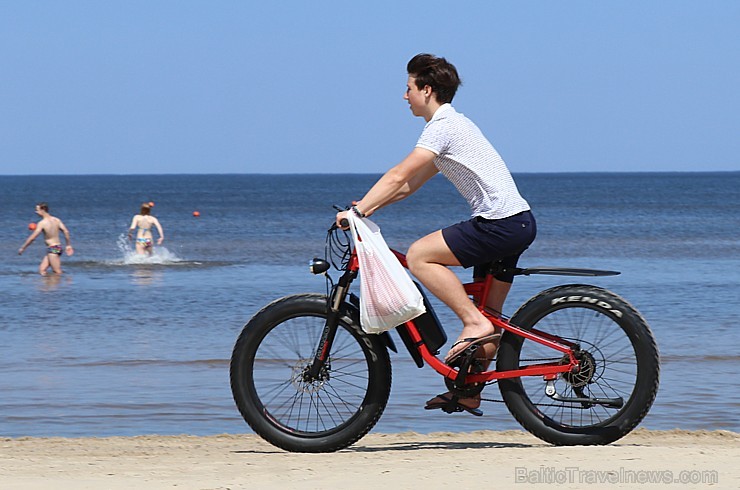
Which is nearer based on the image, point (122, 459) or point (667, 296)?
point (122, 459)

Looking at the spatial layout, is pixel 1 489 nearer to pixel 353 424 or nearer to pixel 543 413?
pixel 353 424

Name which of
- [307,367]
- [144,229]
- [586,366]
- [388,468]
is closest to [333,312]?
[307,367]

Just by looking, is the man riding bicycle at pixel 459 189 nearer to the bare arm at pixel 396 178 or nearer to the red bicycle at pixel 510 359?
the bare arm at pixel 396 178

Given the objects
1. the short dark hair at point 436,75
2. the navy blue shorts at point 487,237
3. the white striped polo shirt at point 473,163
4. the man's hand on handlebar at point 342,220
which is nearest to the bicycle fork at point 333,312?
the man's hand on handlebar at point 342,220

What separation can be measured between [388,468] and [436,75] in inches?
73.3

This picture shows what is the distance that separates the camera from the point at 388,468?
510 cm

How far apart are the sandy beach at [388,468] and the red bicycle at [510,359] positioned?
0.17 meters

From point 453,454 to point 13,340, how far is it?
817 centimetres

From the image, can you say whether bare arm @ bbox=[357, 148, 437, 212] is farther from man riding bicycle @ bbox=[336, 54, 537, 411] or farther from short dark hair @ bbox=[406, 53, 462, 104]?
short dark hair @ bbox=[406, 53, 462, 104]

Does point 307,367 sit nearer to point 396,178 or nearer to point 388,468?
point 388,468

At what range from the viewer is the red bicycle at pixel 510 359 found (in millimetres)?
5586

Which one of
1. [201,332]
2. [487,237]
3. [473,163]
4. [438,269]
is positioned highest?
[473,163]

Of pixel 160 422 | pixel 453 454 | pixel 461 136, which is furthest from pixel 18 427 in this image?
pixel 461 136

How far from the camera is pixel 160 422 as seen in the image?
7992mm
